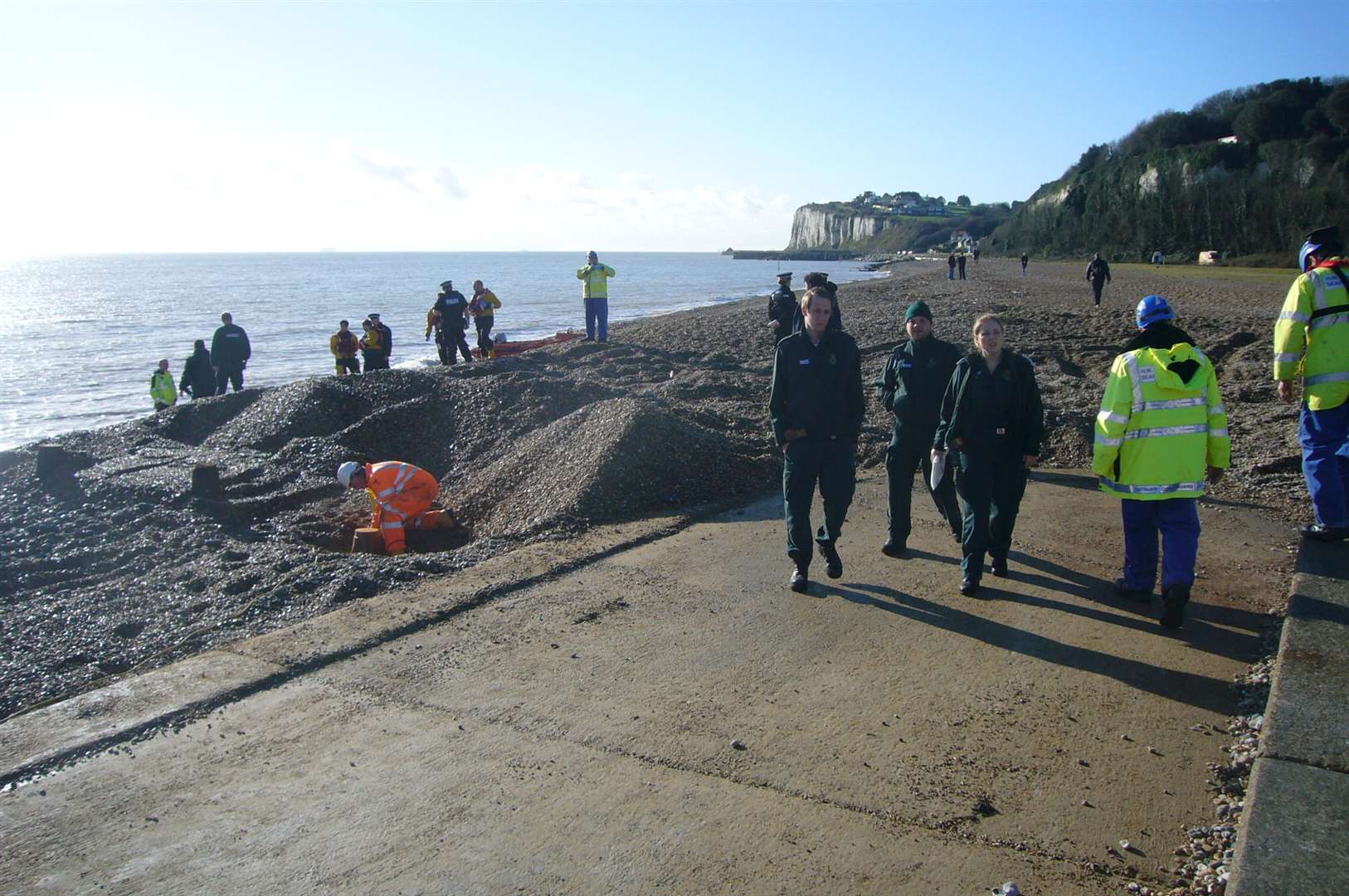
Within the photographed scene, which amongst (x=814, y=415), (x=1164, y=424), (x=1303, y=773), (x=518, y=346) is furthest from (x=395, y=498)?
(x=518, y=346)

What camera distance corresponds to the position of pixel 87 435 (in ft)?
42.2

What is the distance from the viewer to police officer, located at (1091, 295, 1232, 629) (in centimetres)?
512

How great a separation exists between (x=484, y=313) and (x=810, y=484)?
14.6 meters

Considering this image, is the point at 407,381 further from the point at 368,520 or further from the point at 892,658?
the point at 892,658

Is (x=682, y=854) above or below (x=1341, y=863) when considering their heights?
below

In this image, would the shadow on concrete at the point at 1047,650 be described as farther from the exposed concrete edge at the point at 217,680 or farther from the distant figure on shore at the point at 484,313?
the distant figure on shore at the point at 484,313

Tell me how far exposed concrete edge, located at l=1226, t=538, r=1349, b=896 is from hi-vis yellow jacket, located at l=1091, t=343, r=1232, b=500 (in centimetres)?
85

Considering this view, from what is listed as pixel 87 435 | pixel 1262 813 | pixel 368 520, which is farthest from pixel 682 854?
pixel 87 435

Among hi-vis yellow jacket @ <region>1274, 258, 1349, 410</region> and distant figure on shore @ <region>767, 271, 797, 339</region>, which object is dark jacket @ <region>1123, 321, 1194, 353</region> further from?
distant figure on shore @ <region>767, 271, 797, 339</region>

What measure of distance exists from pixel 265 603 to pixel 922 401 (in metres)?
4.55

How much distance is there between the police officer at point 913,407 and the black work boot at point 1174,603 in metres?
1.75

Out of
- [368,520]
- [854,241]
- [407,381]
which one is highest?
[854,241]

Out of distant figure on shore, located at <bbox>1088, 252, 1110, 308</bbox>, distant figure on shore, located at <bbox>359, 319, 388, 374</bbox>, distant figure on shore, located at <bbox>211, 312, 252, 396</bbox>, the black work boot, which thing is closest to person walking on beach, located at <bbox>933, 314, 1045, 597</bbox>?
the black work boot

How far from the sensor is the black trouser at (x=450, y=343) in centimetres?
1948
